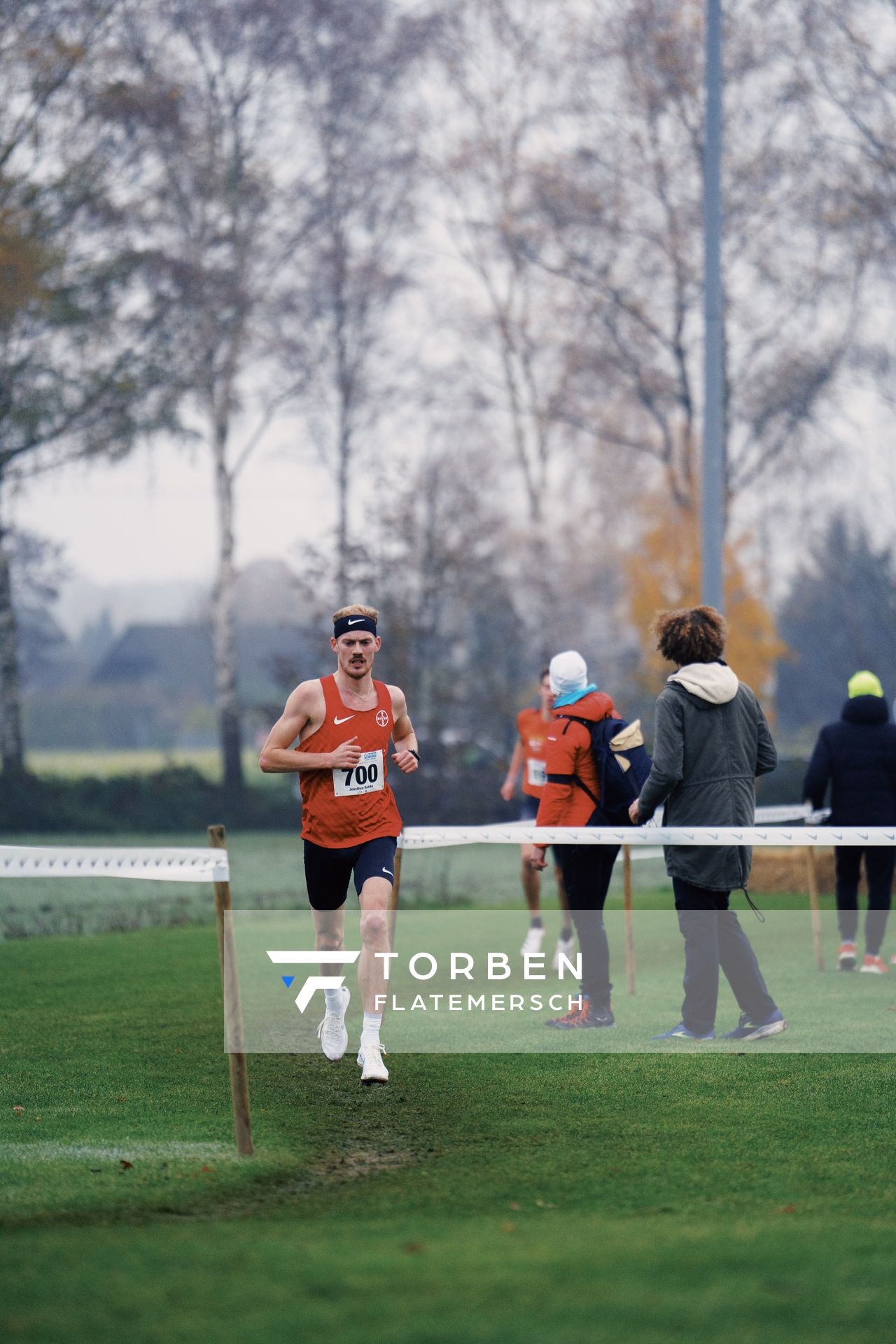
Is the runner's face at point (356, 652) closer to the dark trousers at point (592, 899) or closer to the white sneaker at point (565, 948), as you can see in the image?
the dark trousers at point (592, 899)

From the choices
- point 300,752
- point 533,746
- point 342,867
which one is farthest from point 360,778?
point 533,746

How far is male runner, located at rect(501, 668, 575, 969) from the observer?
11.0m

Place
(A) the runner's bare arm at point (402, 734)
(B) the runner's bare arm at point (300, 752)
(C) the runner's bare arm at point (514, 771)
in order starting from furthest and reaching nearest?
(C) the runner's bare arm at point (514, 771) → (A) the runner's bare arm at point (402, 734) → (B) the runner's bare arm at point (300, 752)

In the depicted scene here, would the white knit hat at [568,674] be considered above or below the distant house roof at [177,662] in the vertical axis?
below

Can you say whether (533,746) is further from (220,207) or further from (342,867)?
(220,207)

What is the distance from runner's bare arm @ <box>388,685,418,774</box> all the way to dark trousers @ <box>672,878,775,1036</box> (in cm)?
141


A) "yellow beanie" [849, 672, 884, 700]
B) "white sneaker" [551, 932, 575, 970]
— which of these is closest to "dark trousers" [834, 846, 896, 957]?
"yellow beanie" [849, 672, 884, 700]

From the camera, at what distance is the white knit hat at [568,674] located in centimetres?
815

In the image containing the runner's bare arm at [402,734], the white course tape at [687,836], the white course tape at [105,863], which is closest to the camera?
the white course tape at [105,863]

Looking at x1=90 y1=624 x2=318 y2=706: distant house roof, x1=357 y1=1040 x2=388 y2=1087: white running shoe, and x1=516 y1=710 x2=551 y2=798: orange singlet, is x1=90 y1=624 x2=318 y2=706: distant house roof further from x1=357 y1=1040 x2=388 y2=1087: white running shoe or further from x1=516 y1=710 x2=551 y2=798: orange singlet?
x1=357 y1=1040 x2=388 y2=1087: white running shoe

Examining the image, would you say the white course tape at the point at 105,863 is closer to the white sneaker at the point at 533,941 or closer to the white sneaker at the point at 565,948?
the white sneaker at the point at 565,948

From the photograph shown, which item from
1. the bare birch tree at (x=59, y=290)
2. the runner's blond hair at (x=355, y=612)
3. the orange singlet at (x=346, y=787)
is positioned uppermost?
the bare birch tree at (x=59, y=290)

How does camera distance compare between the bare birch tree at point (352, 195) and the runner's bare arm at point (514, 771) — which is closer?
the runner's bare arm at point (514, 771)

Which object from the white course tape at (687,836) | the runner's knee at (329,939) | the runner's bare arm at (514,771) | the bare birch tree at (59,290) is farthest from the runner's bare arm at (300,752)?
the bare birch tree at (59,290)
